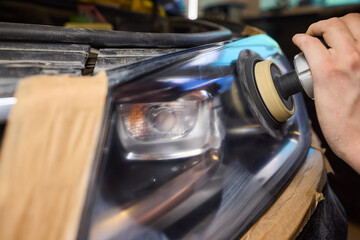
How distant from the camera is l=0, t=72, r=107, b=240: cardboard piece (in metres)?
0.34

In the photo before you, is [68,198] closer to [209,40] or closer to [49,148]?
[49,148]

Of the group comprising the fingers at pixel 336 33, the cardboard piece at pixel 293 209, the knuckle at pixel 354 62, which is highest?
the fingers at pixel 336 33

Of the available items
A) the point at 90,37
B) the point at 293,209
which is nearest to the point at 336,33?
the point at 293,209

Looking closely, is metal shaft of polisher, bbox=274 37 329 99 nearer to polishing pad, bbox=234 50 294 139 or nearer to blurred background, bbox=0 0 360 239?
polishing pad, bbox=234 50 294 139

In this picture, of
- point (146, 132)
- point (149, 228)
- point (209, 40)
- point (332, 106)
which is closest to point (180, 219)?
point (149, 228)

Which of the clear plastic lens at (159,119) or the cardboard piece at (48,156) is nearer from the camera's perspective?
the cardboard piece at (48,156)

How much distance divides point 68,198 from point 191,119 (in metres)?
0.28

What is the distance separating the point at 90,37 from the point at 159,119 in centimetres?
25

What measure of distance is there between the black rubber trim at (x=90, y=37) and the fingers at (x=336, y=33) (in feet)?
1.10

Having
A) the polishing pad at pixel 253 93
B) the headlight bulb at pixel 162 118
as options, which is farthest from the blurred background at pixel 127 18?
the headlight bulb at pixel 162 118

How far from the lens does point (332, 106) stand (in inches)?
18.3

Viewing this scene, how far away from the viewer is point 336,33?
475 mm

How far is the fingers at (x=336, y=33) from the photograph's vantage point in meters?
0.46

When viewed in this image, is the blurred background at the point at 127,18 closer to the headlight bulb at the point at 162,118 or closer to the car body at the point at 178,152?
the car body at the point at 178,152
